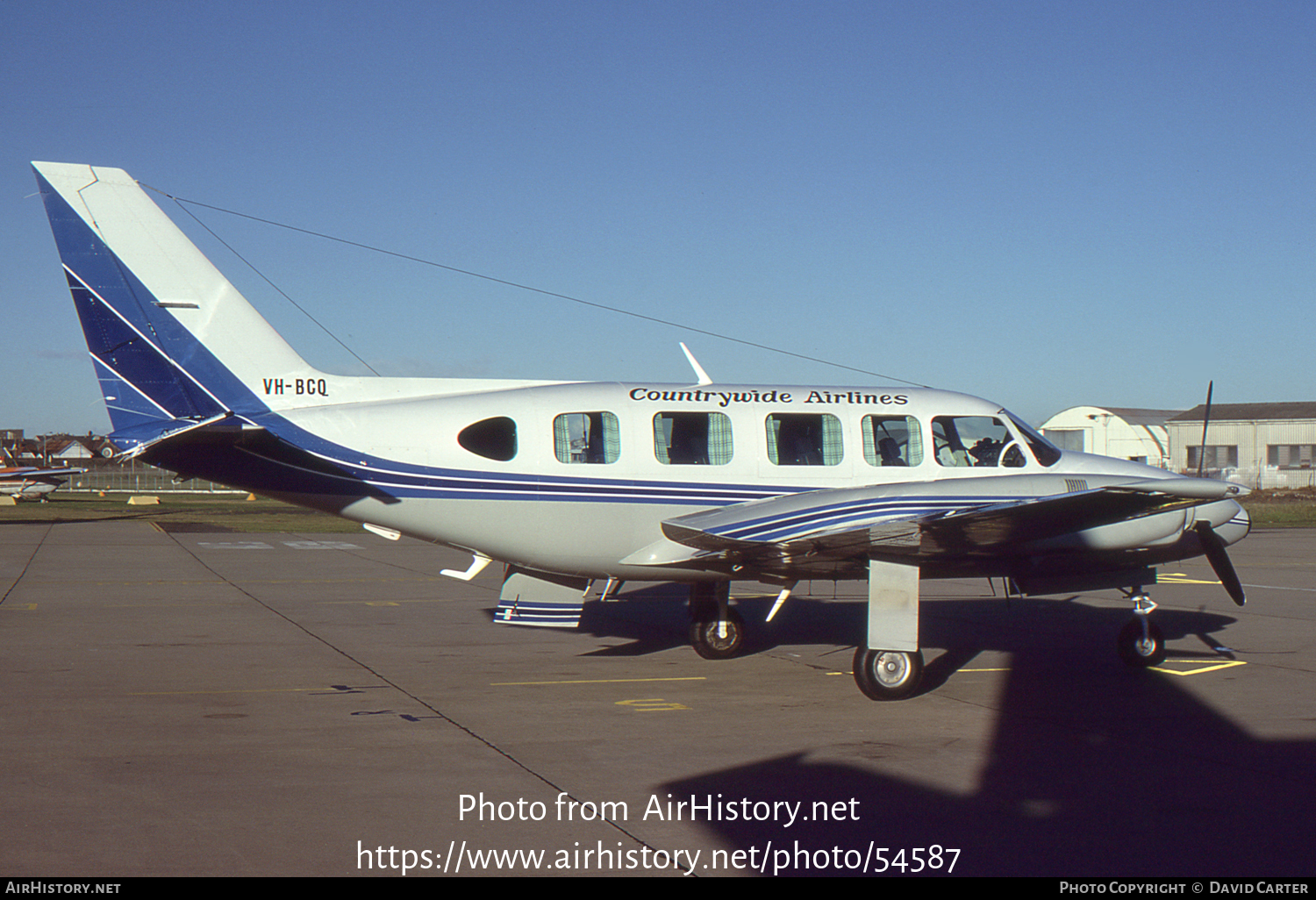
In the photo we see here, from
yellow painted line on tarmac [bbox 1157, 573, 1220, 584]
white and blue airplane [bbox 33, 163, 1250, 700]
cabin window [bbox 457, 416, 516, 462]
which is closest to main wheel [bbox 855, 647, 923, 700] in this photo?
white and blue airplane [bbox 33, 163, 1250, 700]

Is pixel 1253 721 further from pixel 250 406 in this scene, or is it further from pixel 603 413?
pixel 250 406

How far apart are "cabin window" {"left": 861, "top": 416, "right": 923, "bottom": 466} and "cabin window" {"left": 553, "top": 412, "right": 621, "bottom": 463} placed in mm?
2923

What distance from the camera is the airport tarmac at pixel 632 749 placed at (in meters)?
6.25

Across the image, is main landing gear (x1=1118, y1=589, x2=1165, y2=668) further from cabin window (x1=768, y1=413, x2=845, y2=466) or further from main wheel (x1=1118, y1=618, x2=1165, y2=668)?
cabin window (x1=768, y1=413, x2=845, y2=466)

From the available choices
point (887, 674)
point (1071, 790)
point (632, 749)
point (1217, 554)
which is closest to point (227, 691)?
point (632, 749)

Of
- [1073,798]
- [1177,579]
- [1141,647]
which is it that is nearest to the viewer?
[1073,798]

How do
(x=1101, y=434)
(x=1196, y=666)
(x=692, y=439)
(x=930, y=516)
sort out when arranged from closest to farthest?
(x=930, y=516) → (x=692, y=439) → (x=1196, y=666) → (x=1101, y=434)

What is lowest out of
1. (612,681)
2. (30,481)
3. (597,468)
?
(30,481)

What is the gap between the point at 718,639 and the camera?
13375mm

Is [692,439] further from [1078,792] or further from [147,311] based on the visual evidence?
[147,311]

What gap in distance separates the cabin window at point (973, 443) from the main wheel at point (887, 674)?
271cm

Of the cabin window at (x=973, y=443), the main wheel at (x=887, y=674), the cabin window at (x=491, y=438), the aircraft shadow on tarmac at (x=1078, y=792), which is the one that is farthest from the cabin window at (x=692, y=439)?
the aircraft shadow on tarmac at (x=1078, y=792)

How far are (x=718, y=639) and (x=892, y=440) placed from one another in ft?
10.8

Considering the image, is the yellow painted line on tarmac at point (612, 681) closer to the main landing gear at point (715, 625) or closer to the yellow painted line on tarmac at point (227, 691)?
the main landing gear at point (715, 625)
